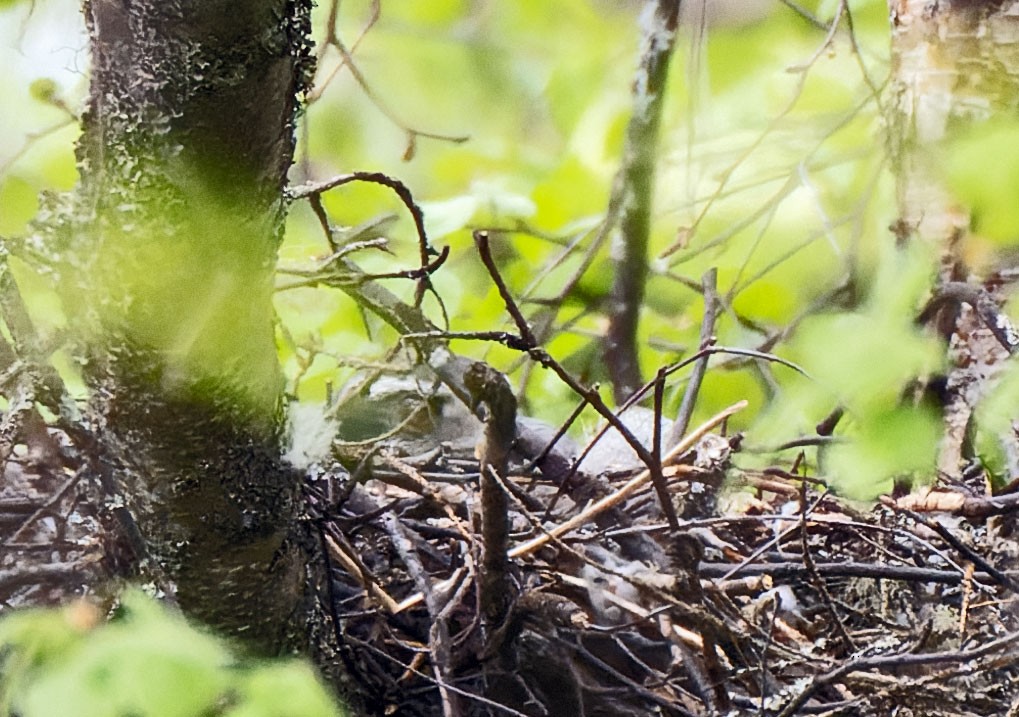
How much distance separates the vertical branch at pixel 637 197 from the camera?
91 centimetres

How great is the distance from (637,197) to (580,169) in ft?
0.36

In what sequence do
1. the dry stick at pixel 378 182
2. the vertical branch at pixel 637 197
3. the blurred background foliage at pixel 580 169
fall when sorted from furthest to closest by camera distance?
the vertical branch at pixel 637 197, the blurred background foliage at pixel 580 169, the dry stick at pixel 378 182

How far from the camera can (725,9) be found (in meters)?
0.91

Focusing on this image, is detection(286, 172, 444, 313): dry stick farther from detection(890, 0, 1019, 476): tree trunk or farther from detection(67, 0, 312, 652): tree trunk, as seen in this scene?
detection(890, 0, 1019, 476): tree trunk

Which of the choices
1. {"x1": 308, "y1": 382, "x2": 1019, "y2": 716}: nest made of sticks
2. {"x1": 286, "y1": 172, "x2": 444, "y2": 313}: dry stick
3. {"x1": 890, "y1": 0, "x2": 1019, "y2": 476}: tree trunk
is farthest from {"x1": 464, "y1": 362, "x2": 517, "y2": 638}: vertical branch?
{"x1": 890, "y1": 0, "x2": 1019, "y2": 476}: tree trunk

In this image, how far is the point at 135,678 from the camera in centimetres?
25

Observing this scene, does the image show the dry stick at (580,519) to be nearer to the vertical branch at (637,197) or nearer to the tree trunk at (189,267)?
the tree trunk at (189,267)

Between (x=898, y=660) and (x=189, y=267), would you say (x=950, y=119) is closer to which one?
(x=898, y=660)

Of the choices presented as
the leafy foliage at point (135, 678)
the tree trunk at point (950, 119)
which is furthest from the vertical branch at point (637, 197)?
the leafy foliage at point (135, 678)

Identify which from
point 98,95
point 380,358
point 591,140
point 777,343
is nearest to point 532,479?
point 380,358

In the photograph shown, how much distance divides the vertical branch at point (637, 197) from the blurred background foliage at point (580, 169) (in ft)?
0.06

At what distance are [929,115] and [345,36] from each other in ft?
2.04

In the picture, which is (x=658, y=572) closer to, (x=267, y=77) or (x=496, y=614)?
(x=496, y=614)

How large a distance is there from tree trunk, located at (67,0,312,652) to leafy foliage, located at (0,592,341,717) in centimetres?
10
